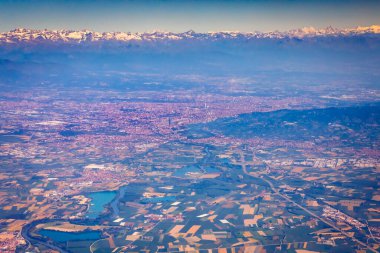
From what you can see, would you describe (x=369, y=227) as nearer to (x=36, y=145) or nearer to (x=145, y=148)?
(x=145, y=148)

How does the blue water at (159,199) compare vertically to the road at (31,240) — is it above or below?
below

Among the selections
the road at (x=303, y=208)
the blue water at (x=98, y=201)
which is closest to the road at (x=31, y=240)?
the blue water at (x=98, y=201)

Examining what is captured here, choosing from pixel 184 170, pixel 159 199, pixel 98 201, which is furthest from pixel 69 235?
pixel 184 170

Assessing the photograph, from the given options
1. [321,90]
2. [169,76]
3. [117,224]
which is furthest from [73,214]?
[169,76]

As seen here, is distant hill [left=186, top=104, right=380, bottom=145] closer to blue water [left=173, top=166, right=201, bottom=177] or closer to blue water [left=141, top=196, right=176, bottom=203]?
blue water [left=173, top=166, right=201, bottom=177]

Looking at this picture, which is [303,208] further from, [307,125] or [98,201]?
[307,125]

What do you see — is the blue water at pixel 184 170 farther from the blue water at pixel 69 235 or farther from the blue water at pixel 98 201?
the blue water at pixel 69 235

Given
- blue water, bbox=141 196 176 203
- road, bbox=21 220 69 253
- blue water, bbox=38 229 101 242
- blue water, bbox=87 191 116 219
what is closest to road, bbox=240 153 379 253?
blue water, bbox=141 196 176 203
